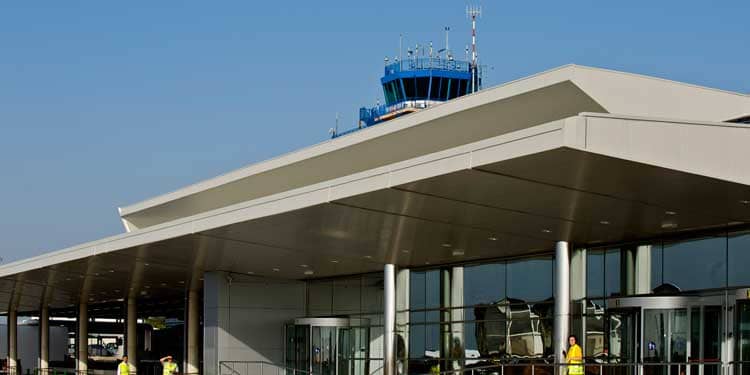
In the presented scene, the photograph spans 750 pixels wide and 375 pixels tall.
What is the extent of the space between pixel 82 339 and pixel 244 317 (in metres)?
20.1

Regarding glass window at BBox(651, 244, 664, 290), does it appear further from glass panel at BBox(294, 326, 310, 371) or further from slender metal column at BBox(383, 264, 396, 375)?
glass panel at BBox(294, 326, 310, 371)

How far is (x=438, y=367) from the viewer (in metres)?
34.4

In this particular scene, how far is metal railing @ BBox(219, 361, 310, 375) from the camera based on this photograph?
38.5 metres

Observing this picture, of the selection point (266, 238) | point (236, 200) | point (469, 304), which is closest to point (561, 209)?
point (266, 238)

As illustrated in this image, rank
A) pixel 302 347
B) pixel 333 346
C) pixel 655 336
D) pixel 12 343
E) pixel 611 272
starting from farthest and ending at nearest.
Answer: pixel 12 343 → pixel 302 347 → pixel 333 346 → pixel 611 272 → pixel 655 336

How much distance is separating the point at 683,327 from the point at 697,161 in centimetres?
807

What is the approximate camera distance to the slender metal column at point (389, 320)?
34938 mm

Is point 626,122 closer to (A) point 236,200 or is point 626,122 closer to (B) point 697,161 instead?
(B) point 697,161

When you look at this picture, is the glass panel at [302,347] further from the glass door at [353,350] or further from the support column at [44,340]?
the support column at [44,340]

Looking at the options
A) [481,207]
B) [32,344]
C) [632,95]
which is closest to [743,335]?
[632,95]

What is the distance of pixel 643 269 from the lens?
2739 centimetres

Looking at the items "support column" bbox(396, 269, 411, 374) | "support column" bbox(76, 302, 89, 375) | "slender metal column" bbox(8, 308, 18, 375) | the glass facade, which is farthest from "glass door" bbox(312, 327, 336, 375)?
"slender metal column" bbox(8, 308, 18, 375)

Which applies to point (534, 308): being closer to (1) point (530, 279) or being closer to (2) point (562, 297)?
(1) point (530, 279)

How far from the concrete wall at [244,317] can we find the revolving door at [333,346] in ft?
2.96
